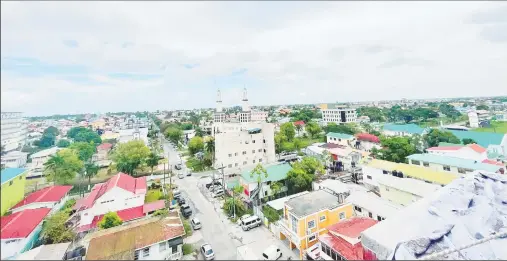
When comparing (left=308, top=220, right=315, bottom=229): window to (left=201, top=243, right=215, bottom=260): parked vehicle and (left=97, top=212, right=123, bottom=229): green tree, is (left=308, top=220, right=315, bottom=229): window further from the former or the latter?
(left=97, top=212, right=123, bottom=229): green tree

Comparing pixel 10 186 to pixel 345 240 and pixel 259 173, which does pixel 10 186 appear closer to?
pixel 345 240

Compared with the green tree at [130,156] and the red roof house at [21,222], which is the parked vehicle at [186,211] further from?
the green tree at [130,156]

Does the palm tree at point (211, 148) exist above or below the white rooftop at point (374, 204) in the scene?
above

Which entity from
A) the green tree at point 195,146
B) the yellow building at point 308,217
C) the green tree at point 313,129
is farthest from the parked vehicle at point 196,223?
the green tree at point 313,129

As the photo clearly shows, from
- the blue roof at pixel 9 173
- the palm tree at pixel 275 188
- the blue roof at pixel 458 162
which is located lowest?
the palm tree at pixel 275 188

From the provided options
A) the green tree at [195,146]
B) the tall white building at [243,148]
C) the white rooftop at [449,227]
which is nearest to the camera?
the white rooftop at [449,227]

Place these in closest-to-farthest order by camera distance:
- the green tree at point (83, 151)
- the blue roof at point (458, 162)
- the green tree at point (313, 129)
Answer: the blue roof at point (458, 162), the green tree at point (83, 151), the green tree at point (313, 129)

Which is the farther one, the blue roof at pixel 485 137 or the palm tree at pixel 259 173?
the blue roof at pixel 485 137

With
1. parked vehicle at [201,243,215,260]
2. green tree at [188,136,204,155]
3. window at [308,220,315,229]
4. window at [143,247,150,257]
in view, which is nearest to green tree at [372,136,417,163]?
window at [308,220,315,229]
